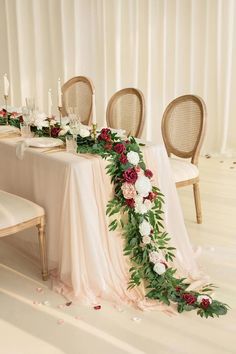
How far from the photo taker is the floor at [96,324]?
2.25 meters

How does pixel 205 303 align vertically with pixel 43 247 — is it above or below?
below

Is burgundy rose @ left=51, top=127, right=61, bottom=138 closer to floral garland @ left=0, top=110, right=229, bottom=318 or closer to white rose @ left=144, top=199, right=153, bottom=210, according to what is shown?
floral garland @ left=0, top=110, right=229, bottom=318

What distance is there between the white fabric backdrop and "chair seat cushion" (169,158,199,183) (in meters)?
2.05

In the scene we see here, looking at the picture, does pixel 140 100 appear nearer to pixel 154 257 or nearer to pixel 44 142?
pixel 44 142

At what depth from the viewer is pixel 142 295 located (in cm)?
263

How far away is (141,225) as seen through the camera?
2631mm

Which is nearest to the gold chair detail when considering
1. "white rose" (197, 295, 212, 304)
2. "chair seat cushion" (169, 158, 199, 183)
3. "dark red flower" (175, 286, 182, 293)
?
"dark red flower" (175, 286, 182, 293)

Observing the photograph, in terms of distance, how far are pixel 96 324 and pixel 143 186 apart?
692 mm

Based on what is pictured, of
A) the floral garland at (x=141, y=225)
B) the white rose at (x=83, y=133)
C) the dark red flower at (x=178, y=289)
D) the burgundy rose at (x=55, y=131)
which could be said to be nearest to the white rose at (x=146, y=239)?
the floral garland at (x=141, y=225)

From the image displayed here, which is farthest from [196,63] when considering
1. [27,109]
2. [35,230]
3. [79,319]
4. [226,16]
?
[79,319]

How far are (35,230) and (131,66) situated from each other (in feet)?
10.3

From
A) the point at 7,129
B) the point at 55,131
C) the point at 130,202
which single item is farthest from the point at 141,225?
the point at 7,129

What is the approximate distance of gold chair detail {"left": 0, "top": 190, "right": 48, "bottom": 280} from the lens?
2.61m

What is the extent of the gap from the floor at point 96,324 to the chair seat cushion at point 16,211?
1.27 ft
